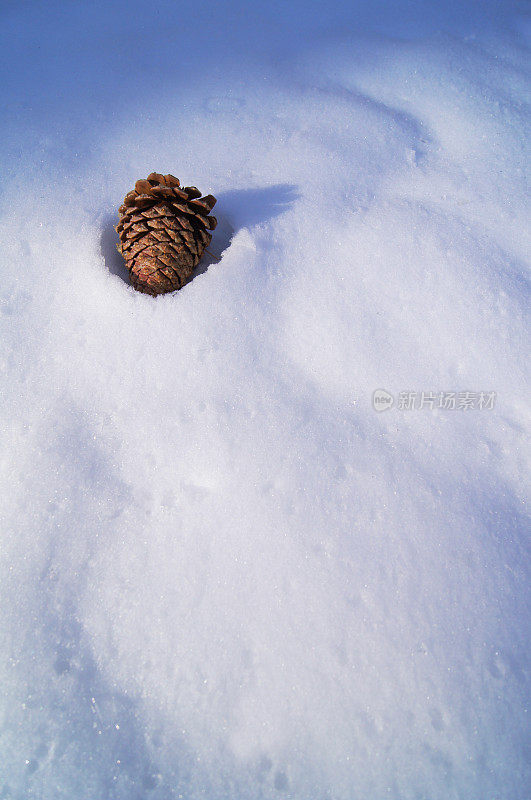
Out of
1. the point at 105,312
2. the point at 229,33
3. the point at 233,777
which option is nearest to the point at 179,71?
the point at 229,33

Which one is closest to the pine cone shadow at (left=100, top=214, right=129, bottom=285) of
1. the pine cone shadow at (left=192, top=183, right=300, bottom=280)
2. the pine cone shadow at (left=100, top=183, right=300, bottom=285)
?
the pine cone shadow at (left=100, top=183, right=300, bottom=285)

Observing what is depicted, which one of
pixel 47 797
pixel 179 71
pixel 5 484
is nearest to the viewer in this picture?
pixel 47 797

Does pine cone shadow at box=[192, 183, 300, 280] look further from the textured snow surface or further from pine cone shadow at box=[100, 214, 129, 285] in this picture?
pine cone shadow at box=[100, 214, 129, 285]

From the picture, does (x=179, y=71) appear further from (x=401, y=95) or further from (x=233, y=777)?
(x=233, y=777)

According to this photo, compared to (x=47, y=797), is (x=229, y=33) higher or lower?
higher

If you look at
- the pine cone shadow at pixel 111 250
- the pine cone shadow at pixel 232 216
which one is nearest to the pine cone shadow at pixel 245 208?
the pine cone shadow at pixel 232 216

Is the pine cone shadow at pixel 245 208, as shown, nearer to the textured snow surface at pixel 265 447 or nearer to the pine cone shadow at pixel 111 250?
the textured snow surface at pixel 265 447

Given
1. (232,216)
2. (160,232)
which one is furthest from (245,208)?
(160,232)
